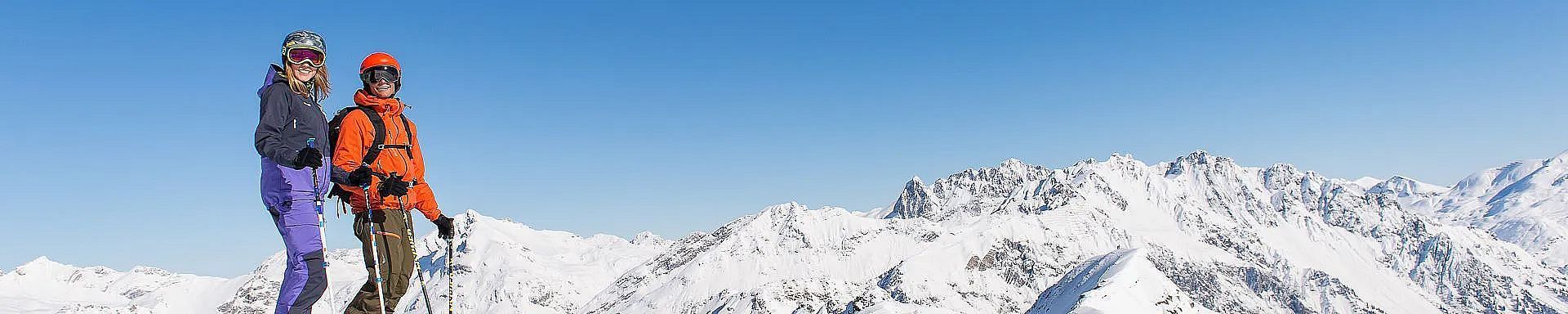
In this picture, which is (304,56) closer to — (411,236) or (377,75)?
(377,75)

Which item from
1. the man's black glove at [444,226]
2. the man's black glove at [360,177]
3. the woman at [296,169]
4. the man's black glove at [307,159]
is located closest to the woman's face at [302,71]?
the woman at [296,169]

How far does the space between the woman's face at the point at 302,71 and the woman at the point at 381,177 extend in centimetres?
65

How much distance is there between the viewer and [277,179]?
38.4 feet

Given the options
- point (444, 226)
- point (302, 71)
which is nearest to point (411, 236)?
Answer: point (444, 226)

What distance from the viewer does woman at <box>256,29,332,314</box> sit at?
1148cm

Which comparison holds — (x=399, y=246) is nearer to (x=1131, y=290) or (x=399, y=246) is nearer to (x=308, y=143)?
(x=308, y=143)

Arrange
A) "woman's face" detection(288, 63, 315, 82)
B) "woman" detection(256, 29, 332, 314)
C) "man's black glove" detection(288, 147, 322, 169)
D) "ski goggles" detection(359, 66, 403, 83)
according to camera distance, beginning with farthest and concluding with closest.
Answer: "ski goggles" detection(359, 66, 403, 83), "woman's face" detection(288, 63, 315, 82), "woman" detection(256, 29, 332, 314), "man's black glove" detection(288, 147, 322, 169)

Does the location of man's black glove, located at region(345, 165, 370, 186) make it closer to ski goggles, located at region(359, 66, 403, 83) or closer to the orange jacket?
the orange jacket

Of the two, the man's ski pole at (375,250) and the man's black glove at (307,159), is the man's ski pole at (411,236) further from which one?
the man's black glove at (307,159)

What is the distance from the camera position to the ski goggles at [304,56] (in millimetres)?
11992

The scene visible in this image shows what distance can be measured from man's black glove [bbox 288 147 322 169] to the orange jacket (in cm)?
86

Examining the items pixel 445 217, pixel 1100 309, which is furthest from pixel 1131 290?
pixel 445 217

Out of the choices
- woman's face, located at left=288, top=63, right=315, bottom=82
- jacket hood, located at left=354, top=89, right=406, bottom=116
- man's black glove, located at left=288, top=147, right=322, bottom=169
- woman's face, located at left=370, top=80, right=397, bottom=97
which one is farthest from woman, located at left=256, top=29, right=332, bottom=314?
woman's face, located at left=370, top=80, right=397, bottom=97

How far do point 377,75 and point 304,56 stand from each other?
0.99m
